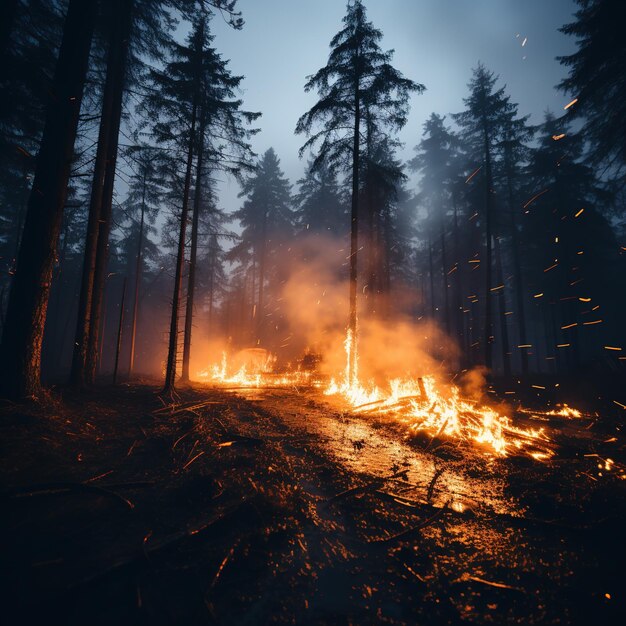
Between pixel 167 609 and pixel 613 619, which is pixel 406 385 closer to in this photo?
pixel 613 619

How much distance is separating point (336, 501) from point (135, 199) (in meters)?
31.9

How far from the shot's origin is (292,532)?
123 inches

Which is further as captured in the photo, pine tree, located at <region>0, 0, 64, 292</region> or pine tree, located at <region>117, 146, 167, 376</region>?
pine tree, located at <region>117, 146, 167, 376</region>

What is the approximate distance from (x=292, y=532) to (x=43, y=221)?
753 cm

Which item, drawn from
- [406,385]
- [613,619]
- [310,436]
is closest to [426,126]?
[406,385]

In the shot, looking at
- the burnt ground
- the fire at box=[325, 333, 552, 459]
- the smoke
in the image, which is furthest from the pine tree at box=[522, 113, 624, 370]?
the burnt ground

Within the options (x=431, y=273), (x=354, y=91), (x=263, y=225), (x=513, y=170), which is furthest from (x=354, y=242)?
(x=431, y=273)

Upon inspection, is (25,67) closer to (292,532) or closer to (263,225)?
(292,532)

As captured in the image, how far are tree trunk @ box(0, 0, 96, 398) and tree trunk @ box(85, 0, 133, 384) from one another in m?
3.87

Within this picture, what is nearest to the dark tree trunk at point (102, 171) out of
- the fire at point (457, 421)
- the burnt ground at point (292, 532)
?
the burnt ground at point (292, 532)

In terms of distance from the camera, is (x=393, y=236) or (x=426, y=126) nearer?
(x=393, y=236)

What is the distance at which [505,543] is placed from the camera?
9.95 feet

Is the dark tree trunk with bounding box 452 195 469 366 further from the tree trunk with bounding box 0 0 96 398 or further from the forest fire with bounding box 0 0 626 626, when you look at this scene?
the tree trunk with bounding box 0 0 96 398

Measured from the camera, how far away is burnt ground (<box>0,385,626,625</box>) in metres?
2.17
